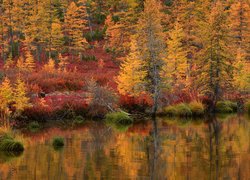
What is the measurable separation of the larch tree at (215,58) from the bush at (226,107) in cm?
78

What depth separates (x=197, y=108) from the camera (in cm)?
3862

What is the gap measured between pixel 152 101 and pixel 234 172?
71.6 ft

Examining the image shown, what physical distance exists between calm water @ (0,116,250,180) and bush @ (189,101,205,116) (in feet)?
21.1

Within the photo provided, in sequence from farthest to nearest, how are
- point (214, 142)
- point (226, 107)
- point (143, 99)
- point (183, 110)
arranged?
point (226, 107), point (143, 99), point (183, 110), point (214, 142)

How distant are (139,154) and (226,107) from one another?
21.9 meters

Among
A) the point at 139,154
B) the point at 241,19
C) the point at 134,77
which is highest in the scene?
the point at 241,19

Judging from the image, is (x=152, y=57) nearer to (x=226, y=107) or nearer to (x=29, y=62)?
(x=226, y=107)

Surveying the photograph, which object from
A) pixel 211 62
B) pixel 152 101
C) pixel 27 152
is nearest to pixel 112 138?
pixel 27 152

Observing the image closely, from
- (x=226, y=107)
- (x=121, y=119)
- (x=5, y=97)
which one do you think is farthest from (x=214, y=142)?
(x=226, y=107)

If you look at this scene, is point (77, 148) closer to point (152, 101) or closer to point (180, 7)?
point (152, 101)

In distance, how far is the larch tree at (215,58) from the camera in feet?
135

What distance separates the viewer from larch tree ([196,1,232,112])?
41031 mm

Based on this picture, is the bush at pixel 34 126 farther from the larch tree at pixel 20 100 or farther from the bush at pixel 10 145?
the bush at pixel 10 145

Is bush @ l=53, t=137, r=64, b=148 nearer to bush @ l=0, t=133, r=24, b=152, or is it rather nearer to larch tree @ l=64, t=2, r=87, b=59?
bush @ l=0, t=133, r=24, b=152
